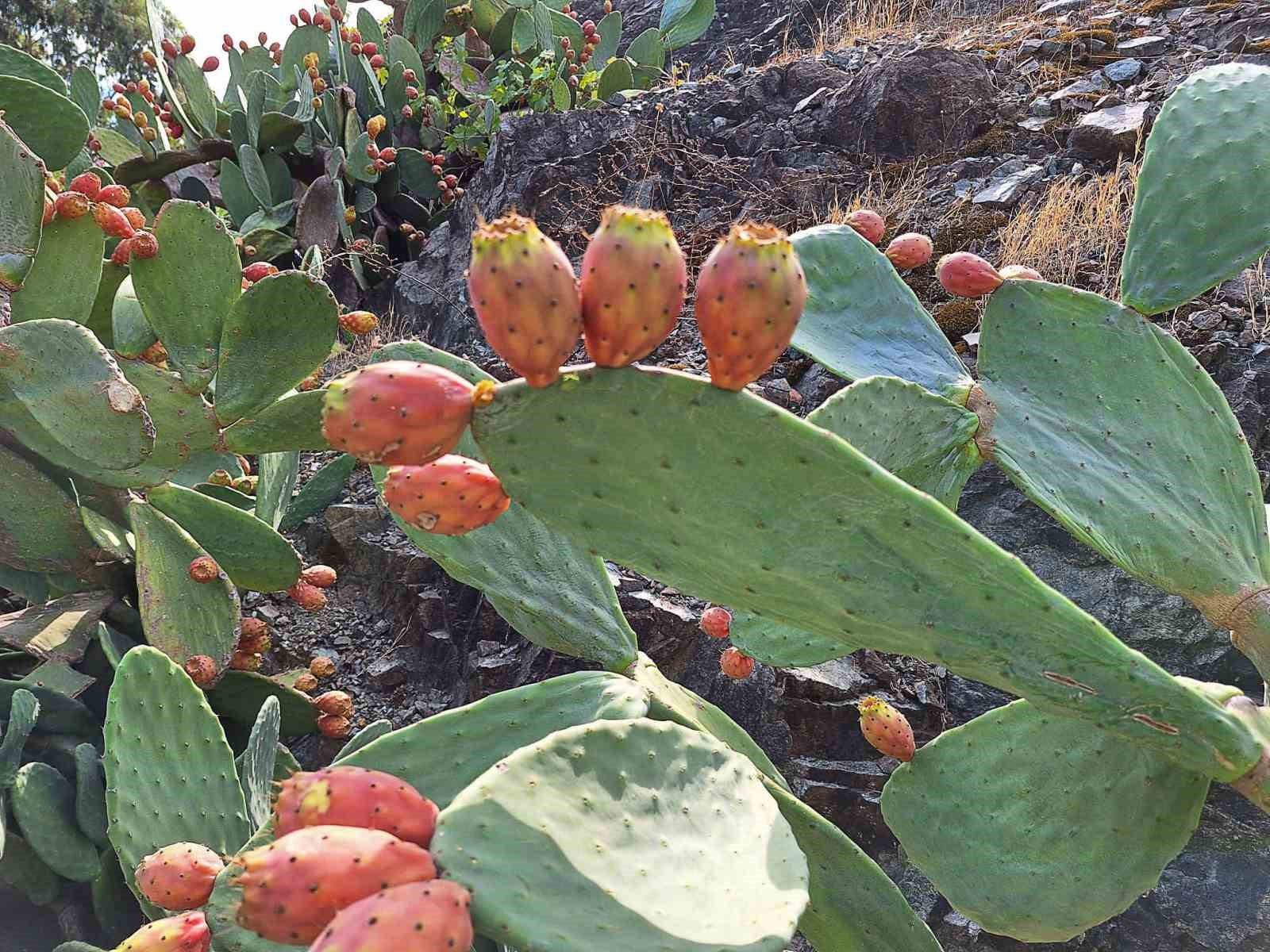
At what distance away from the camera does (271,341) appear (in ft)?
6.72

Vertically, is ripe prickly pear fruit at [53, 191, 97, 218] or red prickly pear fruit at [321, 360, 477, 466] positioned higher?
ripe prickly pear fruit at [53, 191, 97, 218]

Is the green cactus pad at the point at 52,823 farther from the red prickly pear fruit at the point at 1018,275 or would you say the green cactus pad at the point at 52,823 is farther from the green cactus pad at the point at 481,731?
the red prickly pear fruit at the point at 1018,275

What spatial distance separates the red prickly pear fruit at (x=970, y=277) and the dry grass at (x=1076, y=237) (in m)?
1.45

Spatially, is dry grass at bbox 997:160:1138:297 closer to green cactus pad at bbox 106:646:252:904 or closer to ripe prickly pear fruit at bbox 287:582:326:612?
ripe prickly pear fruit at bbox 287:582:326:612

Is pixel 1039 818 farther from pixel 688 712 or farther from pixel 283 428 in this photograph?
pixel 283 428

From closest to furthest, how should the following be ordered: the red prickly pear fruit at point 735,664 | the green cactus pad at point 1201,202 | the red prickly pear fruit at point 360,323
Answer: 1. the green cactus pad at point 1201,202
2. the red prickly pear fruit at point 735,664
3. the red prickly pear fruit at point 360,323

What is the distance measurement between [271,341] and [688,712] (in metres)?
1.29

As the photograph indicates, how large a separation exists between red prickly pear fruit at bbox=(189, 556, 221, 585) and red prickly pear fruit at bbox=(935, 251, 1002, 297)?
1624mm

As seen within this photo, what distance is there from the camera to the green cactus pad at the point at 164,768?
138 centimetres

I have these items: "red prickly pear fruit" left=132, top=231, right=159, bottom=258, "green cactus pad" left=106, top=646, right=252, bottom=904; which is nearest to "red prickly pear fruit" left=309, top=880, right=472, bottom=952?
"green cactus pad" left=106, top=646, right=252, bottom=904

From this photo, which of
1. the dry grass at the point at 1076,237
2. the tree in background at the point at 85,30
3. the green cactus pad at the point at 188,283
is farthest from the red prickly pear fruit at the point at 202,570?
the tree in background at the point at 85,30

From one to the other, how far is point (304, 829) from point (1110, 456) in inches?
52.8

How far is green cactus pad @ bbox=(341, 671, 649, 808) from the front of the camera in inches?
48.2

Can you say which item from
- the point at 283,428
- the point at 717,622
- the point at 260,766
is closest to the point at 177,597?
the point at 283,428
